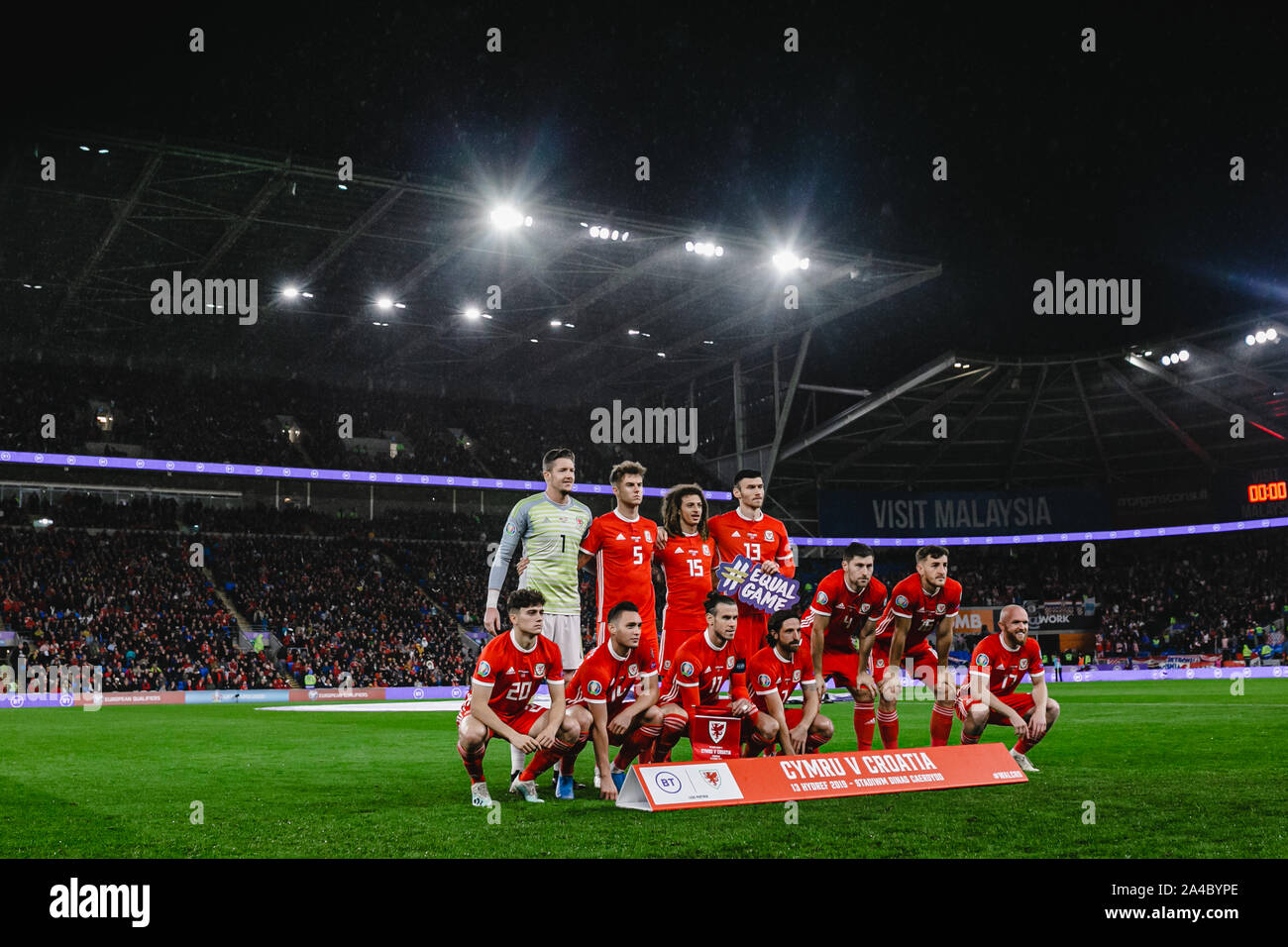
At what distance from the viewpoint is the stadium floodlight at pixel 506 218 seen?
98.6 feet

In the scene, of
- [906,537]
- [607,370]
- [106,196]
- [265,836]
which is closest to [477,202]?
[106,196]

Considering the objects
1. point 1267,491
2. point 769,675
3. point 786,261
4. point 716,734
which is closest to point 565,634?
point 716,734

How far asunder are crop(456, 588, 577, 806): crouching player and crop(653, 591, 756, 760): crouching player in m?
0.93

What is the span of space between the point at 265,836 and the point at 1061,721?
1374 cm

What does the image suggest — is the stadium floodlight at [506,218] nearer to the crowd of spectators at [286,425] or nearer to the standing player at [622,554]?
the crowd of spectators at [286,425]

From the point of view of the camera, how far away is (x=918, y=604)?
9875 mm

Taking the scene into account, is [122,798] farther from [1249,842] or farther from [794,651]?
[1249,842]

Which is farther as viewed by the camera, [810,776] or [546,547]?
[546,547]

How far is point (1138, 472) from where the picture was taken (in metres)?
53.6

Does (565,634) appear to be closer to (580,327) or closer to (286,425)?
(580,327)

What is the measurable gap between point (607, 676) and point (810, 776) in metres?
1.65

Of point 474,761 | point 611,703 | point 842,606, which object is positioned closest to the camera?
point 474,761

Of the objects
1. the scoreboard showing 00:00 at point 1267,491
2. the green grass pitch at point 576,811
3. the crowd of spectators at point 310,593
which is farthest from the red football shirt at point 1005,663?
the scoreboard showing 00:00 at point 1267,491

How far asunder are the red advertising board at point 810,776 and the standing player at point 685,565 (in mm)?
1489
